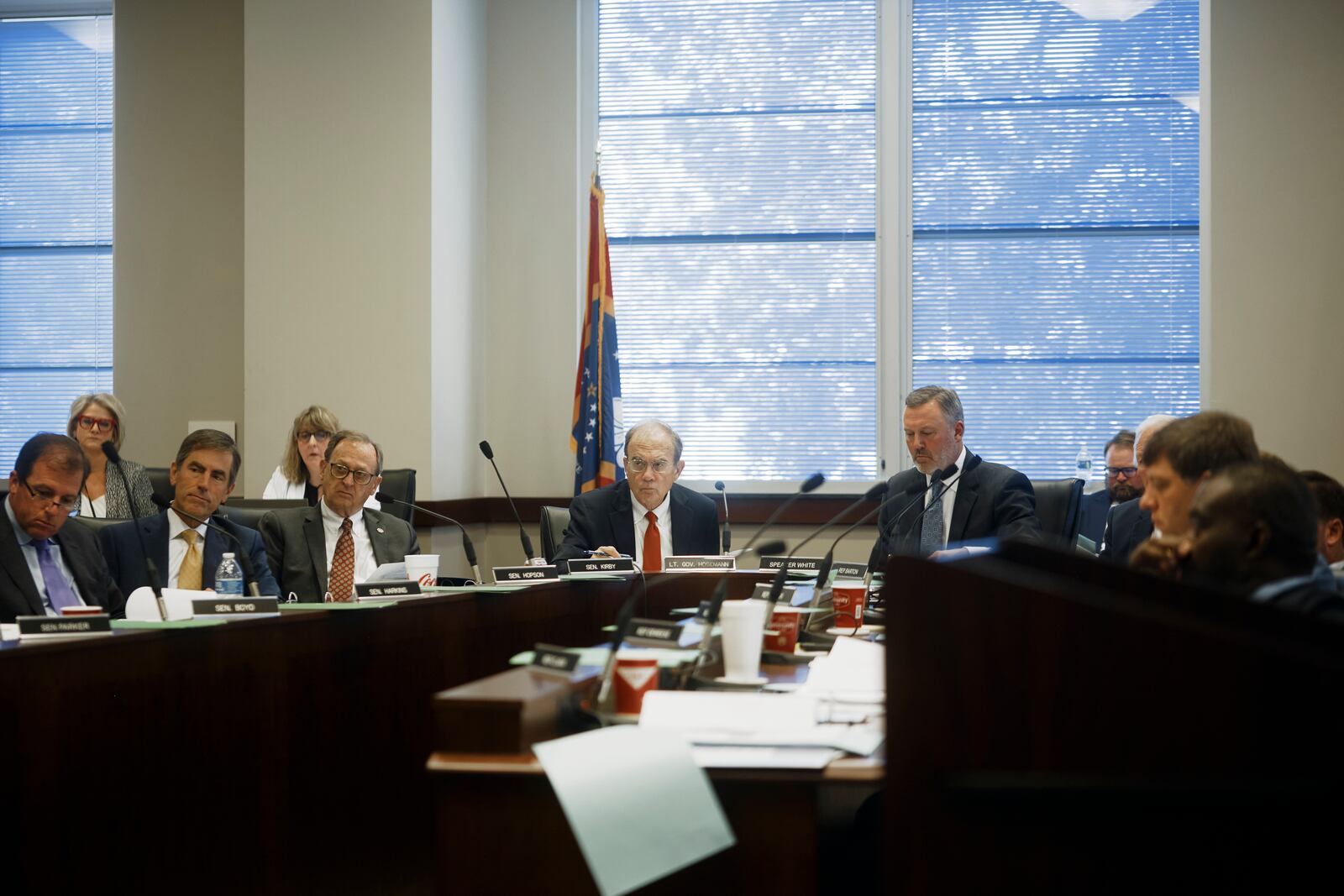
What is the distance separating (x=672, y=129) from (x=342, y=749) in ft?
14.7

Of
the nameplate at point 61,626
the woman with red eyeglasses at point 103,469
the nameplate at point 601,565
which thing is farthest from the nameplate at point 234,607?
the woman with red eyeglasses at point 103,469

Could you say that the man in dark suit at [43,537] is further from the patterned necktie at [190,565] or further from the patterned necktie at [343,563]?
the patterned necktie at [343,563]

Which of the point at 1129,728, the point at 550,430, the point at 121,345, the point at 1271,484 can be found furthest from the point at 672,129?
the point at 1129,728

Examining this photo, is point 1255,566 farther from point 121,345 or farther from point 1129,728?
point 121,345

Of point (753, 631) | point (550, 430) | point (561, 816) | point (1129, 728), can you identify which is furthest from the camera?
point (550, 430)

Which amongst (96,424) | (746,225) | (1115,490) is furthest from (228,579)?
(1115,490)

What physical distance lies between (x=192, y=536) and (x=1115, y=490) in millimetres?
3914

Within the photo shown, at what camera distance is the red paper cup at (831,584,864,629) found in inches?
118

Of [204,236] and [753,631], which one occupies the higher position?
[204,236]

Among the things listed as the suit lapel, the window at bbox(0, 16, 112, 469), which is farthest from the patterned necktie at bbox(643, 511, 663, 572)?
the window at bbox(0, 16, 112, 469)

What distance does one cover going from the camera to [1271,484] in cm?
165

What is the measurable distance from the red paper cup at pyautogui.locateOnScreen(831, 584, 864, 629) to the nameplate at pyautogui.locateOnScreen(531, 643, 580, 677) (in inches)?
53.4

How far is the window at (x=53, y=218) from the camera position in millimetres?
6586

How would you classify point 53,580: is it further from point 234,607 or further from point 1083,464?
point 1083,464
